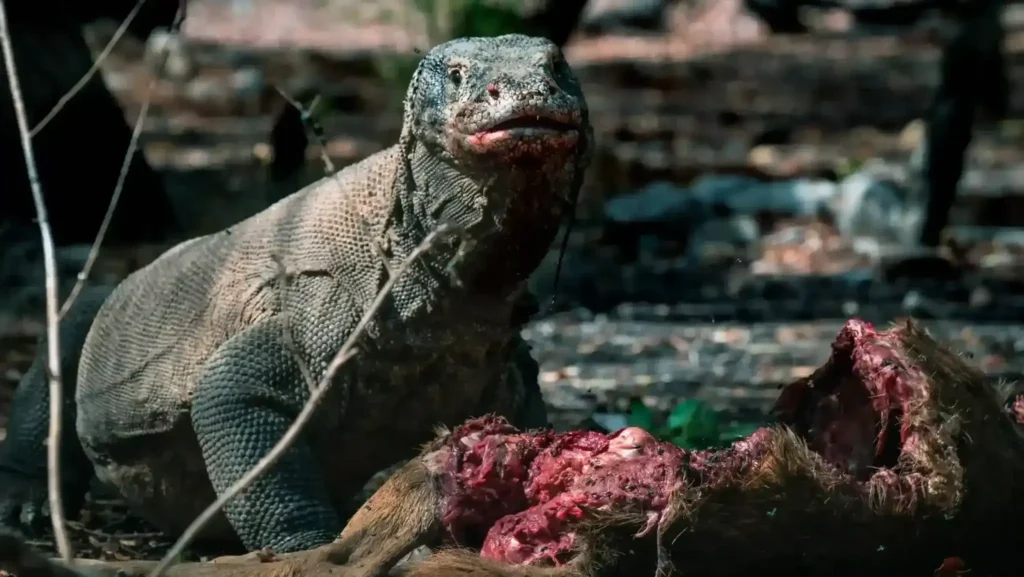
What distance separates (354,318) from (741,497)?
5.21 ft

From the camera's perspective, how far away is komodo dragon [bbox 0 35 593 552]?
387 centimetres

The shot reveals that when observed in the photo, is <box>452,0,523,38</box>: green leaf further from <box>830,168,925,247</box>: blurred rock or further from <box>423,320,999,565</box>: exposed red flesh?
<box>423,320,999,565</box>: exposed red flesh

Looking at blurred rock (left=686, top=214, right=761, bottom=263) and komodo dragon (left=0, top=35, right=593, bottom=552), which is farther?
blurred rock (left=686, top=214, right=761, bottom=263)

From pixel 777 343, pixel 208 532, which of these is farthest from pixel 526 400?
pixel 777 343

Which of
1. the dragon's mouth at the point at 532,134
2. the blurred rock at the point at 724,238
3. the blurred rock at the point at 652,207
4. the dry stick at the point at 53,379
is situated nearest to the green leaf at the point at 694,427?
the dragon's mouth at the point at 532,134

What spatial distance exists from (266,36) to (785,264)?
10631 millimetres

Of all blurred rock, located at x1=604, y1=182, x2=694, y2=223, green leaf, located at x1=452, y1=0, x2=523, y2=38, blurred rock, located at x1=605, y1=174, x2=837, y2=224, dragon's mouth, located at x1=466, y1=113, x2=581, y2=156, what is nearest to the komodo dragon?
dragon's mouth, located at x1=466, y1=113, x2=581, y2=156

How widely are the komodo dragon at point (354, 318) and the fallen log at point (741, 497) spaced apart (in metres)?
0.82

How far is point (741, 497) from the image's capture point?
3.03 metres

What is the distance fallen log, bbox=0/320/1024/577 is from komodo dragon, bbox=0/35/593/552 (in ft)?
2.68

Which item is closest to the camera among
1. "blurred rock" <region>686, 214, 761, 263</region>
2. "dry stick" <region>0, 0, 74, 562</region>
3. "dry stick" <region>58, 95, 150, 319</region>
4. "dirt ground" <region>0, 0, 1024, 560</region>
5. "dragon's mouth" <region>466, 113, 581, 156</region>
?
"dry stick" <region>0, 0, 74, 562</region>

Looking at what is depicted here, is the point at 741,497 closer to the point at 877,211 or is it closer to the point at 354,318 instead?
the point at 354,318

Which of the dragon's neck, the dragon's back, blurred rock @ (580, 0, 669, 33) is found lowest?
blurred rock @ (580, 0, 669, 33)

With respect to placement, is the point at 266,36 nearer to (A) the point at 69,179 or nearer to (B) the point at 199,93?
(B) the point at 199,93
